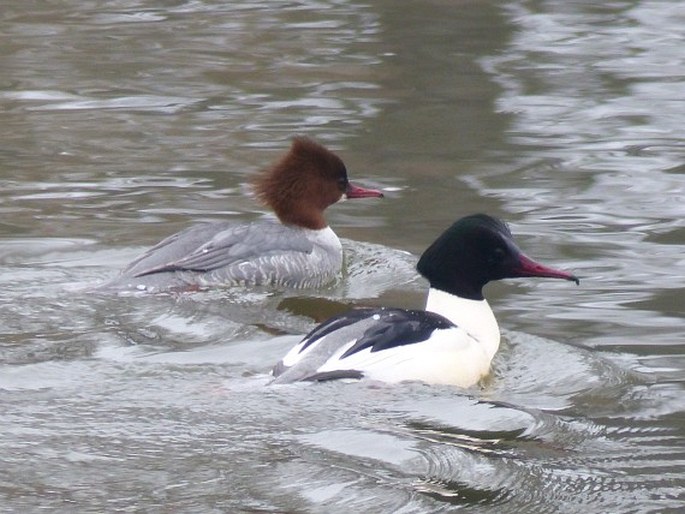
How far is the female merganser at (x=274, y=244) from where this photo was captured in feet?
27.3

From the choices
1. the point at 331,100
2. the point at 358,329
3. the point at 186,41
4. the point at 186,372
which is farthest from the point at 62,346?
the point at 186,41

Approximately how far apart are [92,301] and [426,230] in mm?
2263

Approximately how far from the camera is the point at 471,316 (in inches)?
280

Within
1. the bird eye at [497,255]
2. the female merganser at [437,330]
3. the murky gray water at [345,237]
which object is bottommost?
the murky gray water at [345,237]

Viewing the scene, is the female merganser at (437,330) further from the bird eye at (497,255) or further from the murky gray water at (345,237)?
the murky gray water at (345,237)

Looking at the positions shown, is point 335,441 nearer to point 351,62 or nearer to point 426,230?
point 426,230

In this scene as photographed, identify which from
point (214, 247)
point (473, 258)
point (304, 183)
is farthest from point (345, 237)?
point (473, 258)

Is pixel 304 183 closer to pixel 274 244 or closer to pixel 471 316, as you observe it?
pixel 274 244

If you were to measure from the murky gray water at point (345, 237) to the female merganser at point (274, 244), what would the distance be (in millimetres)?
127

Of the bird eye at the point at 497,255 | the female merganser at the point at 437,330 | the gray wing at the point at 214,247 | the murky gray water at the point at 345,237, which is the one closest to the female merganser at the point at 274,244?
the gray wing at the point at 214,247

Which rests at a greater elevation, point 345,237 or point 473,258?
point 473,258

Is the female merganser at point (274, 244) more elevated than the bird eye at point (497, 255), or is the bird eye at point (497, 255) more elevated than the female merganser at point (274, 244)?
the bird eye at point (497, 255)

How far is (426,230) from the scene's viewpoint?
9.27 meters

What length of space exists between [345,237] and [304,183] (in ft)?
2.17
